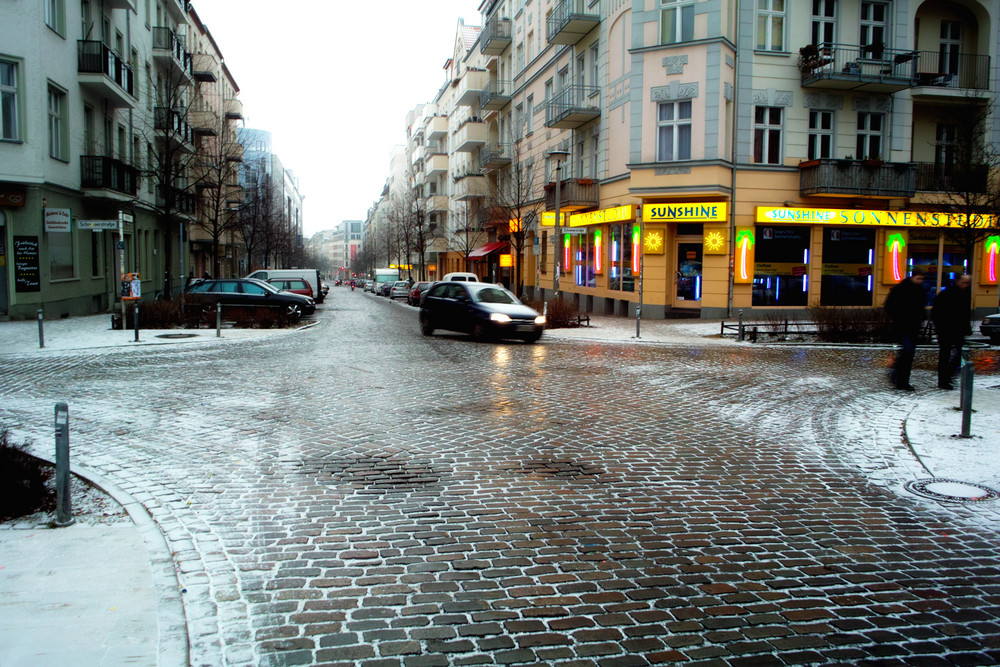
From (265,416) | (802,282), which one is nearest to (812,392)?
(265,416)

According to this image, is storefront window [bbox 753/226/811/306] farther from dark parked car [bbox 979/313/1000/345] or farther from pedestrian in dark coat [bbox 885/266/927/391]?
pedestrian in dark coat [bbox 885/266/927/391]

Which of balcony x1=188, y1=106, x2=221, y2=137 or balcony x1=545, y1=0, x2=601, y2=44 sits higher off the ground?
balcony x1=545, y1=0, x2=601, y2=44

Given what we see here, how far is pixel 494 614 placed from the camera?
13.0 feet

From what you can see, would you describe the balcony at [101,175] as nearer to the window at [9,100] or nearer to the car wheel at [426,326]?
the window at [9,100]

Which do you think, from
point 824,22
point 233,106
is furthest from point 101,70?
point 233,106

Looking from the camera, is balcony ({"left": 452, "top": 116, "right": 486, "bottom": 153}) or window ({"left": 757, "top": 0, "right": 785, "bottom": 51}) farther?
balcony ({"left": 452, "top": 116, "right": 486, "bottom": 153})

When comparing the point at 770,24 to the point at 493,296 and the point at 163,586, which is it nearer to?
the point at 493,296

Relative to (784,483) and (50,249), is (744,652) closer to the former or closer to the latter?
(784,483)

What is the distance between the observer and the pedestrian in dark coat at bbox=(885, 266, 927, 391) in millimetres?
11305

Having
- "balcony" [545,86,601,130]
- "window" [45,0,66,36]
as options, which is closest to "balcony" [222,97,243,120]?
"window" [45,0,66,36]

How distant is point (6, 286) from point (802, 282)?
26156 mm

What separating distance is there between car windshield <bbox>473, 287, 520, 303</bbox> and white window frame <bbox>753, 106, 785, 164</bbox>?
11788 millimetres

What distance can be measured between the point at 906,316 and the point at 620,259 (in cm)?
1842

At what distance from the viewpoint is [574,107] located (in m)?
30.6
